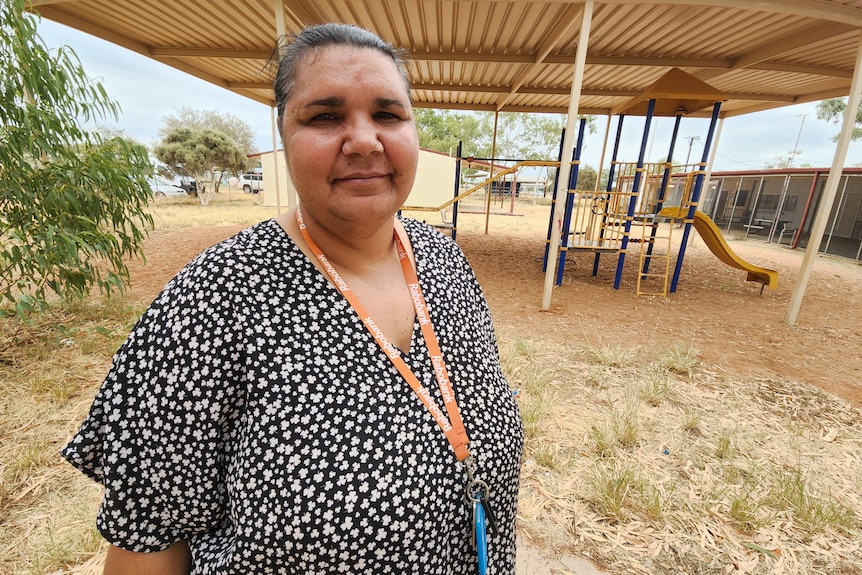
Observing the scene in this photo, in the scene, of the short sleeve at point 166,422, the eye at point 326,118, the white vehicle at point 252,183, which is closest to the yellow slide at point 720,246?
the eye at point 326,118

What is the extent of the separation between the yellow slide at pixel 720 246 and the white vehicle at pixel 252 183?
108 ft

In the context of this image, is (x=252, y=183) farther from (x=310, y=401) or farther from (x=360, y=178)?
(x=310, y=401)

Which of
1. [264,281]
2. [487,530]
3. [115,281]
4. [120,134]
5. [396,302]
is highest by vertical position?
[120,134]

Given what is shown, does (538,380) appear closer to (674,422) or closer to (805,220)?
(674,422)

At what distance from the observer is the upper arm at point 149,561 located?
0.79 m

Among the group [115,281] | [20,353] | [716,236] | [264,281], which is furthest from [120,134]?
[716,236]

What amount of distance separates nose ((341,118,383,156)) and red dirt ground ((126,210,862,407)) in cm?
437

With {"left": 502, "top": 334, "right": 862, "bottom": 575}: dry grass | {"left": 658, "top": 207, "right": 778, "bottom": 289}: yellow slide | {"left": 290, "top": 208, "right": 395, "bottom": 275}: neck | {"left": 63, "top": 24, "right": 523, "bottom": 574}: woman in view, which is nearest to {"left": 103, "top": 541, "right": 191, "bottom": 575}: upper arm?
{"left": 63, "top": 24, "right": 523, "bottom": 574}: woman

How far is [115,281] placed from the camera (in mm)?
3801

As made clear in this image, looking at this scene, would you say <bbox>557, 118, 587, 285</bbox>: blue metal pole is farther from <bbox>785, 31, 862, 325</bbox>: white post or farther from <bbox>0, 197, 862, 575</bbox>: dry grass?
<bbox>785, 31, 862, 325</bbox>: white post

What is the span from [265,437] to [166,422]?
18 cm

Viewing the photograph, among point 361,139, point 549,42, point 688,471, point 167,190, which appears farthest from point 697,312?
point 167,190

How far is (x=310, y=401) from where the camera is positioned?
0.81 metres

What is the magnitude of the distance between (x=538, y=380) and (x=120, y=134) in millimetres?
4869
